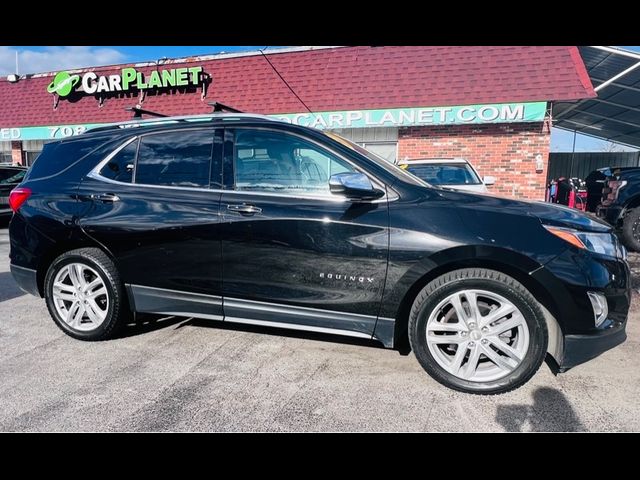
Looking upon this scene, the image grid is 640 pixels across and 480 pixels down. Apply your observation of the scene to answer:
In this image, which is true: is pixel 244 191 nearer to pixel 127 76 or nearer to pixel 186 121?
pixel 186 121

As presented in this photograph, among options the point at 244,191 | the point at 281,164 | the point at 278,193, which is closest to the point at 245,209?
the point at 244,191

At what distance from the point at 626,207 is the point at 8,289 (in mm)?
9369

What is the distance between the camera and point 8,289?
5.10 metres

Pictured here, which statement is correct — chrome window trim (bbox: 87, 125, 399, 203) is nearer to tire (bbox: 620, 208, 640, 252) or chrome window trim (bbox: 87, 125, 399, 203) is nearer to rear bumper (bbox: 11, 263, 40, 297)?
rear bumper (bbox: 11, 263, 40, 297)

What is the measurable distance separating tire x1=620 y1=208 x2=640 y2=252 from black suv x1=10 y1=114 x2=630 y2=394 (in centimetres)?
535

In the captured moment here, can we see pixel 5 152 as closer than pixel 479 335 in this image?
No

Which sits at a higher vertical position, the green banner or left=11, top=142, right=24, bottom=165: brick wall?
the green banner

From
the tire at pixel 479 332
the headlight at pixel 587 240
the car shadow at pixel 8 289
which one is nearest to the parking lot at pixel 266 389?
the tire at pixel 479 332

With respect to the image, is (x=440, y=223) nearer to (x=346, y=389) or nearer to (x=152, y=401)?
(x=346, y=389)

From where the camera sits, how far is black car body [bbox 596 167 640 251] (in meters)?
6.96

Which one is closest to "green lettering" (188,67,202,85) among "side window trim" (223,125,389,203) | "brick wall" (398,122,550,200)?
"brick wall" (398,122,550,200)

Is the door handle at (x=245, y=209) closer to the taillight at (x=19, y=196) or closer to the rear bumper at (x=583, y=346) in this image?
the taillight at (x=19, y=196)

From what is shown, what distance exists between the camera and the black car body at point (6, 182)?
30.0 ft

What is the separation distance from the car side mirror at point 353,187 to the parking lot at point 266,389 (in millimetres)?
1249
